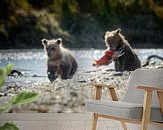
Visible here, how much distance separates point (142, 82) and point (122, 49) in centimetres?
159

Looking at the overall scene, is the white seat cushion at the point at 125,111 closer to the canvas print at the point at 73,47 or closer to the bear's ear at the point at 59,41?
the canvas print at the point at 73,47

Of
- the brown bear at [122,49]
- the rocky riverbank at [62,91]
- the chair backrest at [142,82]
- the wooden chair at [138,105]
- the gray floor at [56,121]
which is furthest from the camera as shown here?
the brown bear at [122,49]

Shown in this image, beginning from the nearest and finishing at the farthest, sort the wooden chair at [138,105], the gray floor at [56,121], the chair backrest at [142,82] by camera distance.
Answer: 1. the wooden chair at [138,105]
2. the chair backrest at [142,82]
3. the gray floor at [56,121]

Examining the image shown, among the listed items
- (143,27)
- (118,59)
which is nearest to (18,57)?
(118,59)

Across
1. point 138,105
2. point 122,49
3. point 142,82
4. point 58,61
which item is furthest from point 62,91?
point 138,105

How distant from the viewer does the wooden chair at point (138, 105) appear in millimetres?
3506

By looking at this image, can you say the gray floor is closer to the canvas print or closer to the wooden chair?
the canvas print

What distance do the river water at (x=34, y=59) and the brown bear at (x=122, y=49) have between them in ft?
0.47

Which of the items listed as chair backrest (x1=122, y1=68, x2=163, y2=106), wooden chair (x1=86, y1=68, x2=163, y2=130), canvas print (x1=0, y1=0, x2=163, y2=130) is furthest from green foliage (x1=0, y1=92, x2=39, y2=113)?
canvas print (x1=0, y1=0, x2=163, y2=130)

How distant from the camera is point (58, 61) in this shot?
5793mm

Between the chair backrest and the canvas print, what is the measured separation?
1.35 meters

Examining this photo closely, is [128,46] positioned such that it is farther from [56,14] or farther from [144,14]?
[56,14]

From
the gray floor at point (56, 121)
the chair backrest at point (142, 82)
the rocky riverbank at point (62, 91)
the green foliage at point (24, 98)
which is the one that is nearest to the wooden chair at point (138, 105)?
the chair backrest at point (142, 82)

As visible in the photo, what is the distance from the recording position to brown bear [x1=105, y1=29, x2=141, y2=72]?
19.0 ft
